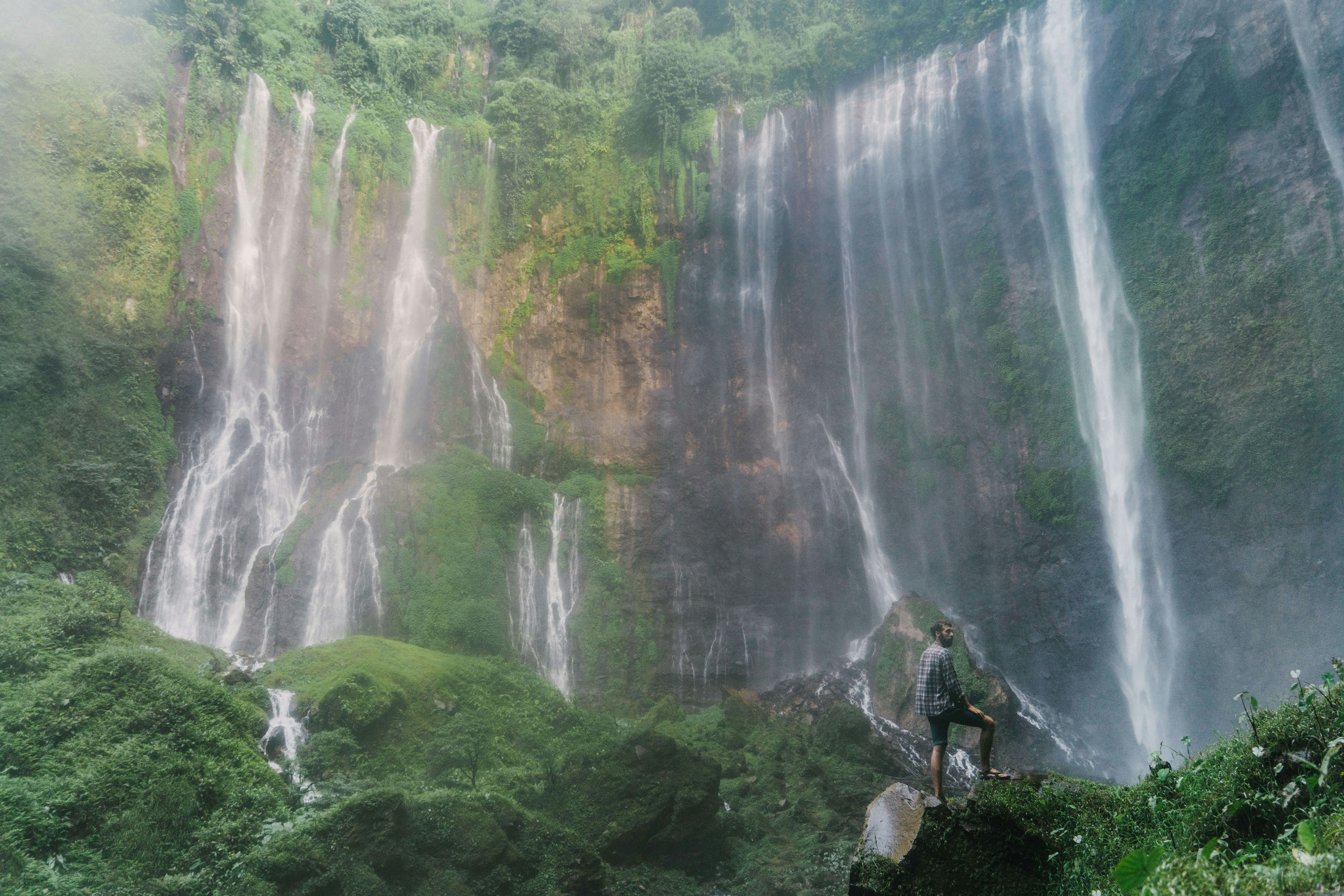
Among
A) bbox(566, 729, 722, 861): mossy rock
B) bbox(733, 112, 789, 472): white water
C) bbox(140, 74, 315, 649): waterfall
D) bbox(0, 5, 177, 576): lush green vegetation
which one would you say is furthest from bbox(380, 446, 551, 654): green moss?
bbox(733, 112, 789, 472): white water

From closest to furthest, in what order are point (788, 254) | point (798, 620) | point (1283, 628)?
point (1283, 628) → point (798, 620) → point (788, 254)

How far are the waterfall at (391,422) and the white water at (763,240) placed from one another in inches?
296

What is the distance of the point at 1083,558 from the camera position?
14297mm

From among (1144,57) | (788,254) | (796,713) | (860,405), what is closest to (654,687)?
(796,713)

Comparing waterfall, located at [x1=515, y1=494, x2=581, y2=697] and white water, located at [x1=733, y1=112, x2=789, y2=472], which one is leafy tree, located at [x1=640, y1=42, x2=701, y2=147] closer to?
white water, located at [x1=733, y1=112, x2=789, y2=472]

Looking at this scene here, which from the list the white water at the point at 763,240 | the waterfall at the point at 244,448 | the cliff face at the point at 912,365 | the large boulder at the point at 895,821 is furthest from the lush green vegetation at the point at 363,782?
the white water at the point at 763,240

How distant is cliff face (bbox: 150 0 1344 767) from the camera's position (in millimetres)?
12789

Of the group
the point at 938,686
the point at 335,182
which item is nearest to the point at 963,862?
the point at 938,686

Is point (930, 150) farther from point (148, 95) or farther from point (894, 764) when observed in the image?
point (148, 95)

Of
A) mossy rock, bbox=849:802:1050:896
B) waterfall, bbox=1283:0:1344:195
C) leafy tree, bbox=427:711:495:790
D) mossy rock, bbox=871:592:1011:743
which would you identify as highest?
waterfall, bbox=1283:0:1344:195

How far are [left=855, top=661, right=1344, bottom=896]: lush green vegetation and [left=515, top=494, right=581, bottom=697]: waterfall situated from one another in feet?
38.1

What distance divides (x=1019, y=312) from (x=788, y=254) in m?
5.46

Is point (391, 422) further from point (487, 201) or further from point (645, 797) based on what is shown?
point (645, 797)

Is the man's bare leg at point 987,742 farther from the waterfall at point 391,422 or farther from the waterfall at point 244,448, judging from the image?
the waterfall at point 244,448
